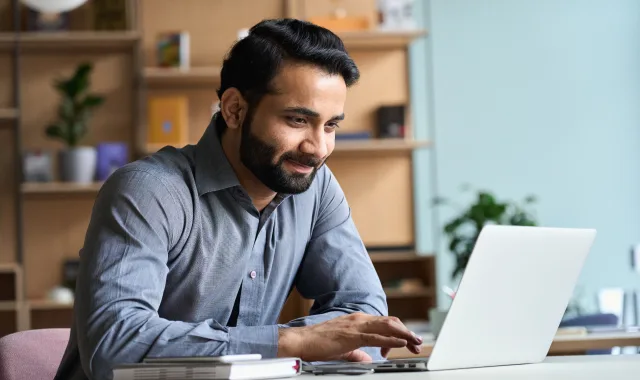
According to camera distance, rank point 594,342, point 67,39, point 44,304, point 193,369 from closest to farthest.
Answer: point 193,369 → point 594,342 → point 44,304 → point 67,39

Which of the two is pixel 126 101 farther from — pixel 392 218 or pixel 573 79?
pixel 573 79

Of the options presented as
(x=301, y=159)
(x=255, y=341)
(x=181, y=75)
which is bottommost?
(x=255, y=341)

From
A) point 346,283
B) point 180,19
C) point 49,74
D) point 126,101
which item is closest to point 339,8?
point 180,19

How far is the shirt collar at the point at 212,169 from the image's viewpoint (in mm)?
1826

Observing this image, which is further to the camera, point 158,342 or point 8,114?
point 8,114

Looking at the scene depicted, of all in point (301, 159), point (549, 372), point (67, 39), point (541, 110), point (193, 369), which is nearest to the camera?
point (193, 369)

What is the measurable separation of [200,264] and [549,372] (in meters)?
0.66

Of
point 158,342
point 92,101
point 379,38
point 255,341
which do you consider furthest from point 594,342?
point 92,101

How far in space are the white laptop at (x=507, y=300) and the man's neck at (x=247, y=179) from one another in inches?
18.7

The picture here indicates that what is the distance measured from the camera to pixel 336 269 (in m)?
2.02

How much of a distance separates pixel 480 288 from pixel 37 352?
0.92 metres

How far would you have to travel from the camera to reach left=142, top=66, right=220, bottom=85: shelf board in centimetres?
517

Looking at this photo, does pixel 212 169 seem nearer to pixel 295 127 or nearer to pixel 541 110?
pixel 295 127

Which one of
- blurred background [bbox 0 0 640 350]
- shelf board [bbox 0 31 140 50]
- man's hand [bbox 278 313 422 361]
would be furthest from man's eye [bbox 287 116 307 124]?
shelf board [bbox 0 31 140 50]
